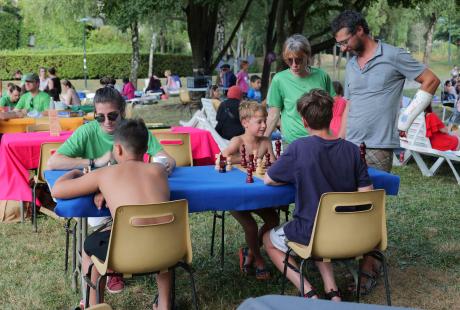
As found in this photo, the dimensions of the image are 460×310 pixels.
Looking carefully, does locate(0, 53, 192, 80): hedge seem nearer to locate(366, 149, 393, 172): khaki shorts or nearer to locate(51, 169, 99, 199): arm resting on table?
locate(366, 149, 393, 172): khaki shorts

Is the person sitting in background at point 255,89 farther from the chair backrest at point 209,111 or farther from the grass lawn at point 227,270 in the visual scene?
the grass lawn at point 227,270

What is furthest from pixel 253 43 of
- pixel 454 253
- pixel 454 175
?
pixel 454 253

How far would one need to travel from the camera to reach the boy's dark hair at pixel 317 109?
3.78m

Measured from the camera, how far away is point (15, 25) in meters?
50.8

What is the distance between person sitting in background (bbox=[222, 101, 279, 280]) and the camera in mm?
4754

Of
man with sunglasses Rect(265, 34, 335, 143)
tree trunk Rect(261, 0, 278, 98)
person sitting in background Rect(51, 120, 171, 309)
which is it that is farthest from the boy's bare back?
tree trunk Rect(261, 0, 278, 98)

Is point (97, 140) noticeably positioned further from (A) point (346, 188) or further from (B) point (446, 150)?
(B) point (446, 150)

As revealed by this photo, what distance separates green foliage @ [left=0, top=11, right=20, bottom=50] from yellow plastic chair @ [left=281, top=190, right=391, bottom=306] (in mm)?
49912

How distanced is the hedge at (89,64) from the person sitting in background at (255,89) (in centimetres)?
2414

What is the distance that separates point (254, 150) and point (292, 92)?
0.52m

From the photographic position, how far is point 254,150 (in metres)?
4.85

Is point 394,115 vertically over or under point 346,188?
over

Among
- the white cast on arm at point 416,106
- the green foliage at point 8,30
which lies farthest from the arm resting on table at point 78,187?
the green foliage at point 8,30

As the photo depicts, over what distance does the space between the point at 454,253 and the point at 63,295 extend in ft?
10.9
